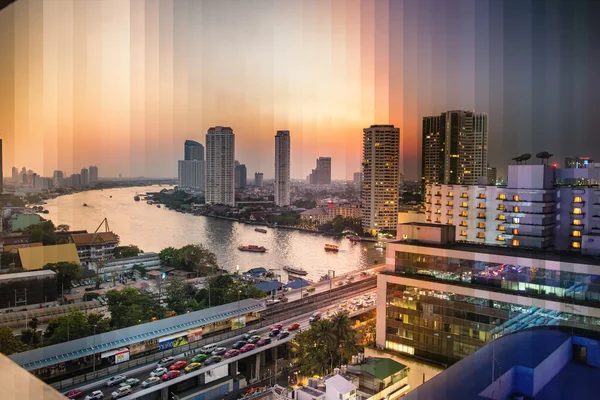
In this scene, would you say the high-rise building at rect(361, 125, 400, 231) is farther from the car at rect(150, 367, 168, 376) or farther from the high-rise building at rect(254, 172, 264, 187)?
the high-rise building at rect(254, 172, 264, 187)

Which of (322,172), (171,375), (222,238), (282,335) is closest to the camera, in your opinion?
(171,375)

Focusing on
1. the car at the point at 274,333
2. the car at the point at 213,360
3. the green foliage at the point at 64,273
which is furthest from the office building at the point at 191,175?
the car at the point at 213,360

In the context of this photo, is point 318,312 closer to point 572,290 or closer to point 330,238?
point 572,290

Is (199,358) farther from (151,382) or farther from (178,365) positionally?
(151,382)

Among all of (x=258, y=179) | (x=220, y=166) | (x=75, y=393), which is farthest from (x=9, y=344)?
(x=258, y=179)

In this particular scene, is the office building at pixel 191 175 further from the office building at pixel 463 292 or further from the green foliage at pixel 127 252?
the office building at pixel 463 292

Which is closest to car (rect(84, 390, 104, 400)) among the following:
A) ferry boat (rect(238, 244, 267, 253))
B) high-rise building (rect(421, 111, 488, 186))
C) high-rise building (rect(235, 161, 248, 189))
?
high-rise building (rect(421, 111, 488, 186))
